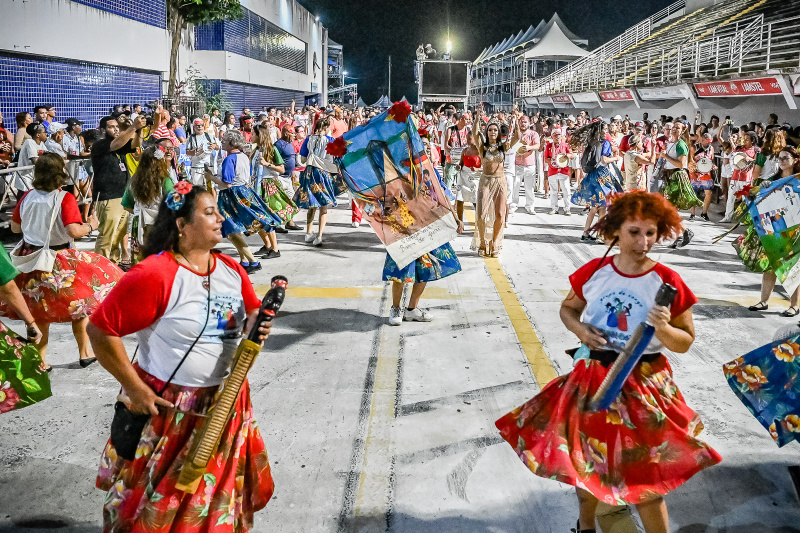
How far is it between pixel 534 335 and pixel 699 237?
6.87 meters

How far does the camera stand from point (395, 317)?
7.23 m

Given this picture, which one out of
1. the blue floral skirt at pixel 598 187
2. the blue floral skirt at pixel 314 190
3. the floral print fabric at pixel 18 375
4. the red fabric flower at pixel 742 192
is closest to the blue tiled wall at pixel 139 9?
the blue floral skirt at pixel 314 190

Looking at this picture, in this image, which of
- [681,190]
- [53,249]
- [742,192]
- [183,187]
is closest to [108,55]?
[681,190]

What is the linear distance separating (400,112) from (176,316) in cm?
448

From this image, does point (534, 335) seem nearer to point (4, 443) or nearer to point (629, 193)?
point (629, 193)

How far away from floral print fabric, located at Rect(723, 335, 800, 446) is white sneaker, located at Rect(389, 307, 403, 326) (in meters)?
3.61

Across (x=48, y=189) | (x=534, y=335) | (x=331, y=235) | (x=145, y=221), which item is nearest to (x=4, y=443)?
(x=48, y=189)

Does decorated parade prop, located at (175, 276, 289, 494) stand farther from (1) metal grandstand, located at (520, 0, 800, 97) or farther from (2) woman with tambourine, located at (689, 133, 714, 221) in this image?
(1) metal grandstand, located at (520, 0, 800, 97)

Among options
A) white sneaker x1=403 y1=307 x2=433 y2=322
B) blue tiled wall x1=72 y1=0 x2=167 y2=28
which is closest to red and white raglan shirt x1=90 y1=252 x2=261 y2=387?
white sneaker x1=403 y1=307 x2=433 y2=322

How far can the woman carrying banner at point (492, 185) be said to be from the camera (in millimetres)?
10289

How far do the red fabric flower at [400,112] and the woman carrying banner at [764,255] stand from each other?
348cm

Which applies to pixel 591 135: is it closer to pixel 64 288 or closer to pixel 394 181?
pixel 394 181

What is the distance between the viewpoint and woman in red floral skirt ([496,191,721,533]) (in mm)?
3100

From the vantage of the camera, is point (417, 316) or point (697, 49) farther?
point (697, 49)
